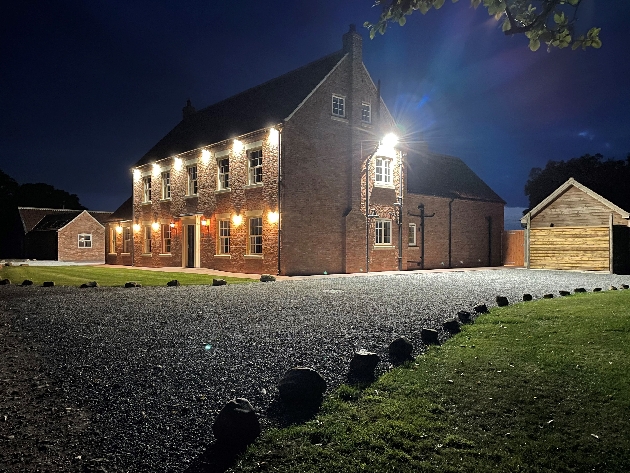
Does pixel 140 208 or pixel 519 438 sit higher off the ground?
pixel 140 208

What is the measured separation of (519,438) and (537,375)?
5.45ft

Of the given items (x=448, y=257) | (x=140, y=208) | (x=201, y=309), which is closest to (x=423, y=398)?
(x=201, y=309)

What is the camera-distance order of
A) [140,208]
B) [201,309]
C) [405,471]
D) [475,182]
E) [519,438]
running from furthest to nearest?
1. [475,182]
2. [140,208]
3. [201,309]
4. [519,438]
5. [405,471]

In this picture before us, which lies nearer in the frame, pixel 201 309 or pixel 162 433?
pixel 162 433

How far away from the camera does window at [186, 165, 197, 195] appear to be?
2762 centimetres

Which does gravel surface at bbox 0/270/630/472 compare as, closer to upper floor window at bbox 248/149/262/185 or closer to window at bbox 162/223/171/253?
upper floor window at bbox 248/149/262/185

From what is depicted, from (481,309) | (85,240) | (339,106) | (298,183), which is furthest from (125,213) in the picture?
(481,309)

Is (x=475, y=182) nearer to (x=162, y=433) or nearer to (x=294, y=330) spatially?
(x=294, y=330)

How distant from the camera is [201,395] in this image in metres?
4.92

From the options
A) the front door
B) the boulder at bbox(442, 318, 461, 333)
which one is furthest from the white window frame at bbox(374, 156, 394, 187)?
the boulder at bbox(442, 318, 461, 333)

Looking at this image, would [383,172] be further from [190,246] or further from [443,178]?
[190,246]

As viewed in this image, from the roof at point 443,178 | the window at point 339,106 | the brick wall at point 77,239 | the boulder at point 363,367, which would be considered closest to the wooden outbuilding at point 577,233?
the roof at point 443,178

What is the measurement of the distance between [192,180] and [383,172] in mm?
11257

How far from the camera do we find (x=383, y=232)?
25547mm
